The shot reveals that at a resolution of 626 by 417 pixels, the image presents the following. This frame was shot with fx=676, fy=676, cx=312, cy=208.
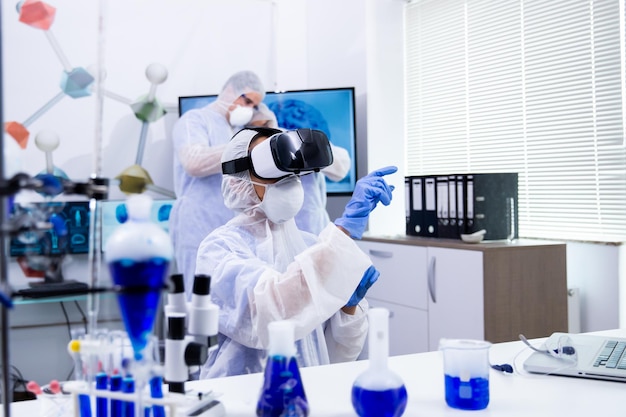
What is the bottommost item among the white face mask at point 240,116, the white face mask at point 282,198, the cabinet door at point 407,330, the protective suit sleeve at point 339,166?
the cabinet door at point 407,330

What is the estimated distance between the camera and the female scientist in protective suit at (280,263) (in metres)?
1.50

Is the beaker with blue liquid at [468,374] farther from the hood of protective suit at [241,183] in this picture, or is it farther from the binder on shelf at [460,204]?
the binder on shelf at [460,204]

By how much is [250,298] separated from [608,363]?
78 centimetres

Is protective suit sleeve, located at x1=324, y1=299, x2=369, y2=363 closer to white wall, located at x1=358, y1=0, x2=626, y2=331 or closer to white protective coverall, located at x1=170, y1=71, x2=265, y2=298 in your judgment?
white protective coverall, located at x1=170, y1=71, x2=265, y2=298

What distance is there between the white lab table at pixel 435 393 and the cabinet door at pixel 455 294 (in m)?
1.23

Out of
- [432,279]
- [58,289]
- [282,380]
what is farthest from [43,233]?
[432,279]

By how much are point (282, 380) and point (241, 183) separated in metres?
0.91

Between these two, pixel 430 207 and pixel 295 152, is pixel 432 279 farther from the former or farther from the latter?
pixel 295 152

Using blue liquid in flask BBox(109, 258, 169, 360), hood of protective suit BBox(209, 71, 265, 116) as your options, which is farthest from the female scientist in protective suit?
hood of protective suit BBox(209, 71, 265, 116)

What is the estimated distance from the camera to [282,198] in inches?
70.4

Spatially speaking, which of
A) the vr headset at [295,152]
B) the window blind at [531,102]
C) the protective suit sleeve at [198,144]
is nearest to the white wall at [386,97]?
the window blind at [531,102]

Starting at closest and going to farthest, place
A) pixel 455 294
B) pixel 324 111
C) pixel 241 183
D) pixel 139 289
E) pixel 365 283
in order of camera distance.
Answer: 1. pixel 139 289
2. pixel 365 283
3. pixel 241 183
4. pixel 455 294
5. pixel 324 111

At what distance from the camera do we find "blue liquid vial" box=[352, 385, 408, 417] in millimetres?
994

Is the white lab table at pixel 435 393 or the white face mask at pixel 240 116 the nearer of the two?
the white lab table at pixel 435 393
